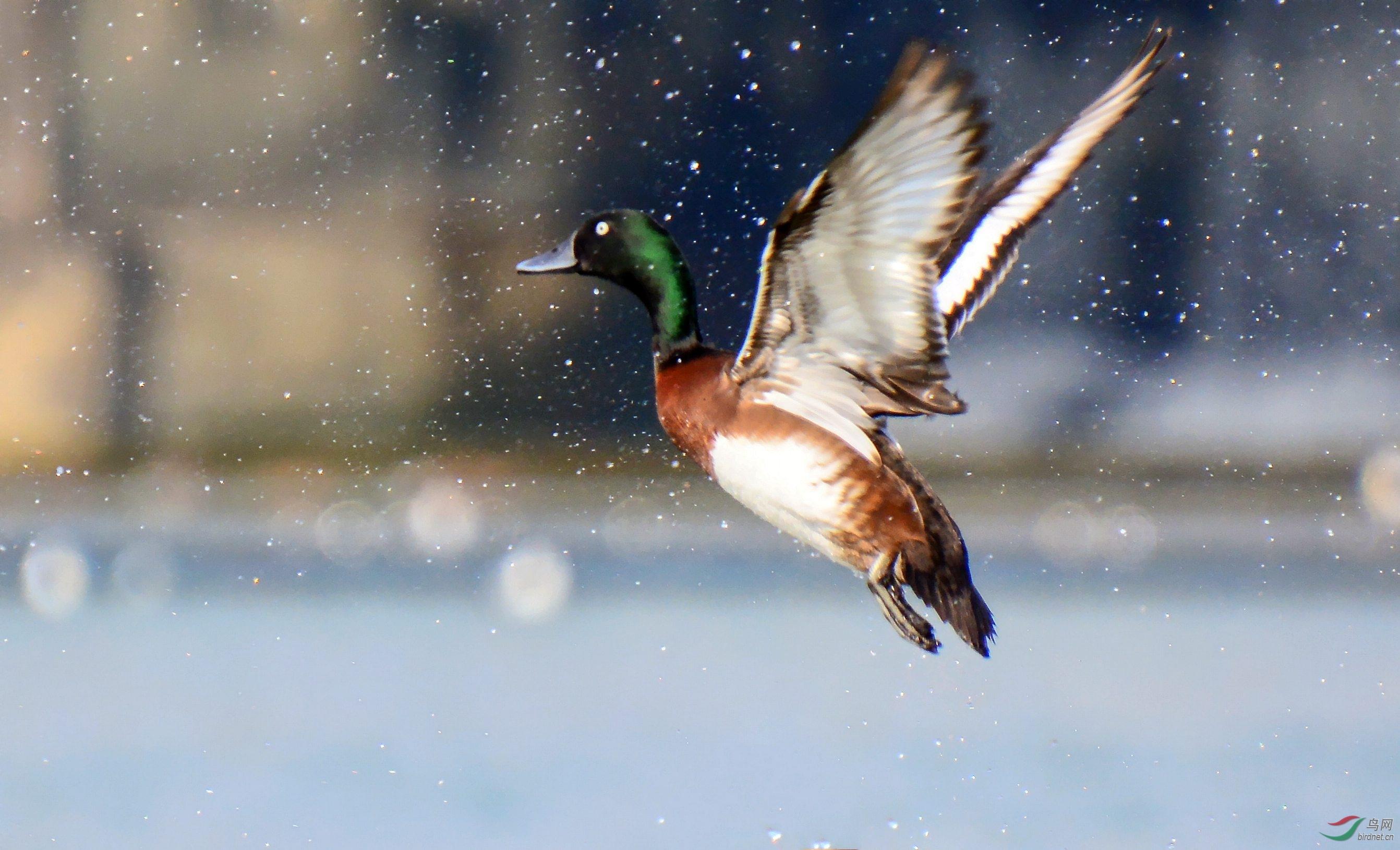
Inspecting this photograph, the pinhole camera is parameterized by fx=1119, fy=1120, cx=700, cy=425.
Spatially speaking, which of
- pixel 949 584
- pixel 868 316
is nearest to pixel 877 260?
pixel 868 316

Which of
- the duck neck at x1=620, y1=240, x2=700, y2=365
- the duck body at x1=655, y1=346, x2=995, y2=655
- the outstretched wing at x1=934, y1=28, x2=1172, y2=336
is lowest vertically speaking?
the duck body at x1=655, y1=346, x2=995, y2=655

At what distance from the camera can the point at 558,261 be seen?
81cm

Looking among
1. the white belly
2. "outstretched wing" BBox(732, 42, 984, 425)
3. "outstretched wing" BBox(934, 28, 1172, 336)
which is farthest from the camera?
"outstretched wing" BBox(934, 28, 1172, 336)

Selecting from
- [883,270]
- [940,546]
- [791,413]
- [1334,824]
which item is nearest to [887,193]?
[883,270]

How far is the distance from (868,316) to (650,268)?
0.19m

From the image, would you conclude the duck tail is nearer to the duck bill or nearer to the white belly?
the white belly

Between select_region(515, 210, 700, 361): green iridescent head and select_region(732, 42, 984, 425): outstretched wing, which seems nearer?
select_region(732, 42, 984, 425): outstretched wing

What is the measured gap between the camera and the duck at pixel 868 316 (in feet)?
1.88

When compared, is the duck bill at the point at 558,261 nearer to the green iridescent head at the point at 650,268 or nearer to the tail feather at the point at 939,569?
the green iridescent head at the point at 650,268

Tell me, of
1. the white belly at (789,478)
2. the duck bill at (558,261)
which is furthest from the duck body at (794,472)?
the duck bill at (558,261)

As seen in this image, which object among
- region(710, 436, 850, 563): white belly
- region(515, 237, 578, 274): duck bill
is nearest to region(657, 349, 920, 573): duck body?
region(710, 436, 850, 563): white belly

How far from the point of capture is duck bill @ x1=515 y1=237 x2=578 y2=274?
0.81 metres

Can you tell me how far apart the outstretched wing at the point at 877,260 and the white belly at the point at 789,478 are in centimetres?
4

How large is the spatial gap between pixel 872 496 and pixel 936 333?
4.5 inches
